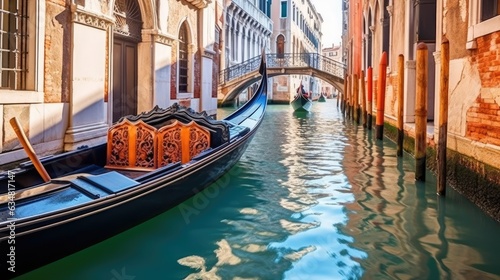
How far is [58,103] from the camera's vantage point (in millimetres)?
4371

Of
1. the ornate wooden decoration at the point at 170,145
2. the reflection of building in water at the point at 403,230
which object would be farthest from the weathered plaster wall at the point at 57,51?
the reflection of building in water at the point at 403,230

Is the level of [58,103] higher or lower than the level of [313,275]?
higher

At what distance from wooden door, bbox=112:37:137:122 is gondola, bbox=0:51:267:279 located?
2.24 meters

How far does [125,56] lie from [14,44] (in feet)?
7.50

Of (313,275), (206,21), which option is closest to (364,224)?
(313,275)

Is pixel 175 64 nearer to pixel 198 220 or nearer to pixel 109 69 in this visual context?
pixel 109 69

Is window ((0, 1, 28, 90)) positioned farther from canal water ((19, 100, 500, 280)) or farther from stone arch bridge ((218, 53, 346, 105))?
stone arch bridge ((218, 53, 346, 105))

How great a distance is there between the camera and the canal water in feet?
6.94

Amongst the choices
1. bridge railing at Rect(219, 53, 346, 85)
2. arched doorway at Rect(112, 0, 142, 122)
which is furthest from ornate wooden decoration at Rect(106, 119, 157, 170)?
bridge railing at Rect(219, 53, 346, 85)

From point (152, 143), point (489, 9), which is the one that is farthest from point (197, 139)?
point (489, 9)

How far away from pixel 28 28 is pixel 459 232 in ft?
11.9

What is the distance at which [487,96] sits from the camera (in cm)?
300

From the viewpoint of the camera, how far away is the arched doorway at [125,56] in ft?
19.2

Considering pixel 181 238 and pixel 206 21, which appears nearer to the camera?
pixel 181 238
